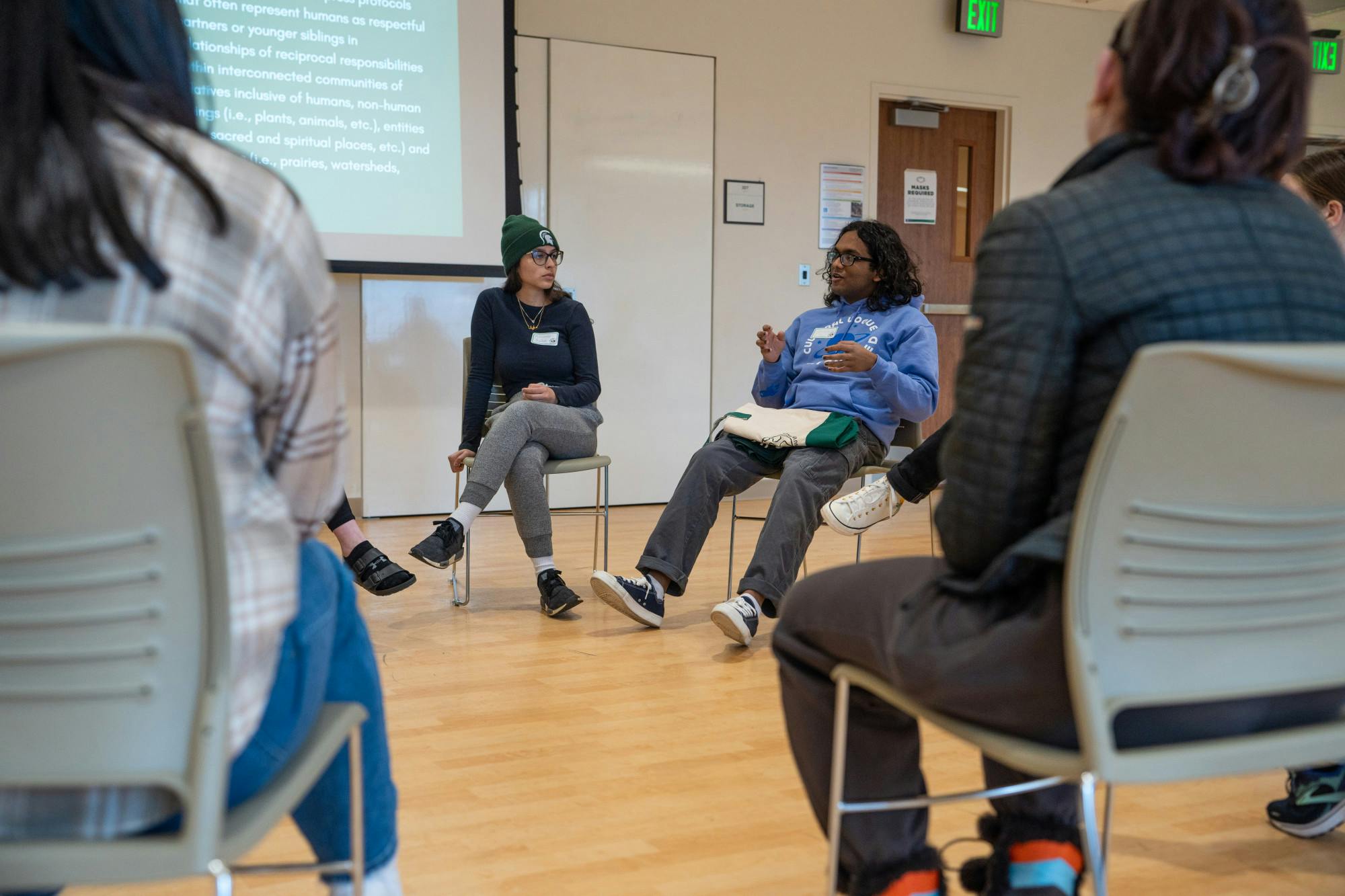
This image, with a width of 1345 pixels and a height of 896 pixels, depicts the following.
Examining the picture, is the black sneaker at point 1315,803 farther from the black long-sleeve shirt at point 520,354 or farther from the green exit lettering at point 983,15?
the green exit lettering at point 983,15

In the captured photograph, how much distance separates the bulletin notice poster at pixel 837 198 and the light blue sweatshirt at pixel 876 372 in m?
2.56

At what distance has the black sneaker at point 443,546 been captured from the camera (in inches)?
123

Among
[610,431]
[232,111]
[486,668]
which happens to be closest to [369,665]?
[486,668]

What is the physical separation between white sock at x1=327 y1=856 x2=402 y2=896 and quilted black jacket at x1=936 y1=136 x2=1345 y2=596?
0.63 meters

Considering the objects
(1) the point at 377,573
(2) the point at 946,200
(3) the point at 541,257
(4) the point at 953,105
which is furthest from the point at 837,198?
(1) the point at 377,573

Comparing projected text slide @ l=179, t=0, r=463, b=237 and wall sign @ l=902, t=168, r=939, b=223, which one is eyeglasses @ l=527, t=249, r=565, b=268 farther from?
wall sign @ l=902, t=168, r=939, b=223

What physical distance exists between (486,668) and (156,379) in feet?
6.75

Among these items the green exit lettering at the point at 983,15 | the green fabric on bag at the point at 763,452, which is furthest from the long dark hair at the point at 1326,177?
the green exit lettering at the point at 983,15

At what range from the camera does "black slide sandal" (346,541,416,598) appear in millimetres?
3145

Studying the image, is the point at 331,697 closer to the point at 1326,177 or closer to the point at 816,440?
the point at 1326,177

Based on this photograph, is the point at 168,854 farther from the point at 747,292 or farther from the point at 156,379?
the point at 747,292

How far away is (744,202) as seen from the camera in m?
5.62

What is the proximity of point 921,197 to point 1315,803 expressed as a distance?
4830 millimetres

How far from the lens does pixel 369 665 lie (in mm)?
1113
